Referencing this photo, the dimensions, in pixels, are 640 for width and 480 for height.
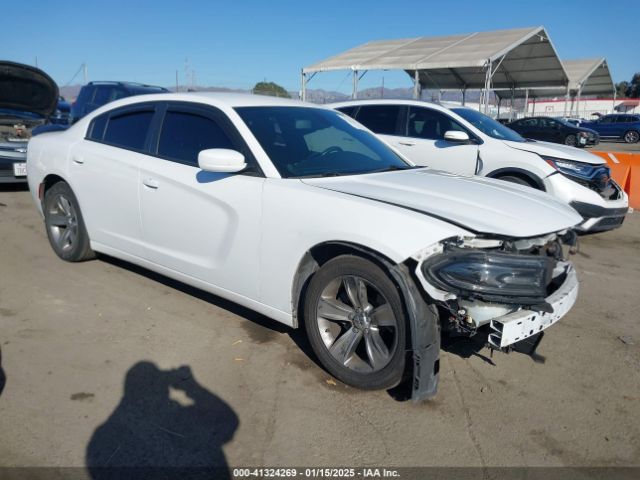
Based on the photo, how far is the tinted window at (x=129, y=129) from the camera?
443 centimetres

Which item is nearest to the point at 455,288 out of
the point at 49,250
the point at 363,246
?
the point at 363,246

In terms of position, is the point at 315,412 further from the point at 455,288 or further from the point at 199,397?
the point at 455,288

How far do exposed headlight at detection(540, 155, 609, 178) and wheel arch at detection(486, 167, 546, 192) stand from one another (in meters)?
0.26

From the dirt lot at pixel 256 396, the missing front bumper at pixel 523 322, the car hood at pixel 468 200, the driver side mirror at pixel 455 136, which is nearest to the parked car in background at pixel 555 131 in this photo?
the driver side mirror at pixel 455 136

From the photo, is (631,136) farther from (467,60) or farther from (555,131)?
(467,60)

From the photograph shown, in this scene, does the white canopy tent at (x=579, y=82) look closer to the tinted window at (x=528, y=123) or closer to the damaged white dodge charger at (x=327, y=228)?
the tinted window at (x=528, y=123)

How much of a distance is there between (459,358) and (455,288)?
1093mm

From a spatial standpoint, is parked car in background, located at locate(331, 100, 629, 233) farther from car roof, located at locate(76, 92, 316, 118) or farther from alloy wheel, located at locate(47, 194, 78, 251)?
alloy wheel, located at locate(47, 194, 78, 251)

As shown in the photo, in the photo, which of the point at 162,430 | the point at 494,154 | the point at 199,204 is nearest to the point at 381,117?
the point at 494,154

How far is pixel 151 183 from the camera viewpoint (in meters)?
4.10

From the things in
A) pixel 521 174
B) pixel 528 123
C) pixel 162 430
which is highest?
pixel 528 123

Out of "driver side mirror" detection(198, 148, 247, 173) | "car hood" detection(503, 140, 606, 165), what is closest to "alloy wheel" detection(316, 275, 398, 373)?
"driver side mirror" detection(198, 148, 247, 173)

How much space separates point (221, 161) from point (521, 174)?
16.3 feet

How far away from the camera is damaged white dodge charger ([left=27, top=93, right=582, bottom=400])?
282 centimetres
